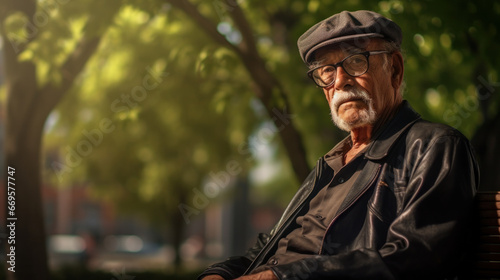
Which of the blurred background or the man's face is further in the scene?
the blurred background

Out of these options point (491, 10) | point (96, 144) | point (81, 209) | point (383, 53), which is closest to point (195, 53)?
point (491, 10)

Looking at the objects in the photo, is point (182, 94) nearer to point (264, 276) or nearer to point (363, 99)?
point (363, 99)

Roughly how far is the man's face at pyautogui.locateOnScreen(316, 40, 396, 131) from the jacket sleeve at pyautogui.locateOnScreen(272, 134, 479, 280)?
44 centimetres

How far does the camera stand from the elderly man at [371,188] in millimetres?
2352

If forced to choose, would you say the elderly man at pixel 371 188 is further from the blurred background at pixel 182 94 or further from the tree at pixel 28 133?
the tree at pixel 28 133

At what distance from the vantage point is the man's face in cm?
283

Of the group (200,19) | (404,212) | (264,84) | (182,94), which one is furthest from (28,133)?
(404,212)

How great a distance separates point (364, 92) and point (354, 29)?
29 centimetres

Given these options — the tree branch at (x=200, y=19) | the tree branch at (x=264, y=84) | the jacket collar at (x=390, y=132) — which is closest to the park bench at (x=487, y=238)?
the jacket collar at (x=390, y=132)

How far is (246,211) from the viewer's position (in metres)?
13.2

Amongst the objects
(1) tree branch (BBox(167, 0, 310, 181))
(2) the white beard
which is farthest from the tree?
(2) the white beard

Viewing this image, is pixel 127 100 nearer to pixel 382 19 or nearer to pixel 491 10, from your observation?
pixel 491 10

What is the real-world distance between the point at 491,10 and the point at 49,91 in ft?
16.0

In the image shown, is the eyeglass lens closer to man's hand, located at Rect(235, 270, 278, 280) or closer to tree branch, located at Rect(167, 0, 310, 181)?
man's hand, located at Rect(235, 270, 278, 280)
